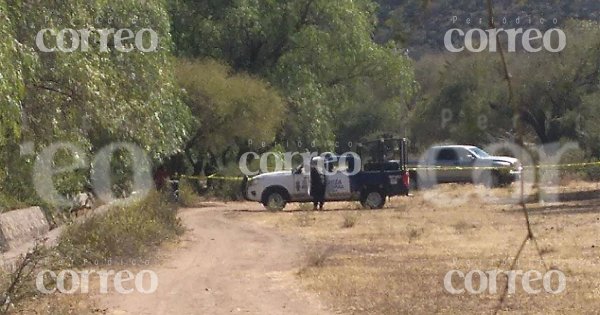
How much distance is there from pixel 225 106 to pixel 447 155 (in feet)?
34.3

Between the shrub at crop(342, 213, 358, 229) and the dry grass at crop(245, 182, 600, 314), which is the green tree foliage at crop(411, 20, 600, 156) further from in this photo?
the shrub at crop(342, 213, 358, 229)

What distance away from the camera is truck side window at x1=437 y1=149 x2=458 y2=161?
39062 millimetres

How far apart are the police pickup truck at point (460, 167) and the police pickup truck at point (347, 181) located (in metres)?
7.51

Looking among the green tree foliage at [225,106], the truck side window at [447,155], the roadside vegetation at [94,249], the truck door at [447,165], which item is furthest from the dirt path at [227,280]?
the truck side window at [447,155]

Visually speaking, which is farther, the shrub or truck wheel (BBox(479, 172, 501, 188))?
truck wheel (BBox(479, 172, 501, 188))

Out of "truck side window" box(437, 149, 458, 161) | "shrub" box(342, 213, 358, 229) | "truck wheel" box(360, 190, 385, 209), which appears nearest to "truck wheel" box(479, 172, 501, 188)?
"truck side window" box(437, 149, 458, 161)

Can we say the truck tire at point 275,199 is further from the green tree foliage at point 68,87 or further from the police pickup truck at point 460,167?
the green tree foliage at point 68,87

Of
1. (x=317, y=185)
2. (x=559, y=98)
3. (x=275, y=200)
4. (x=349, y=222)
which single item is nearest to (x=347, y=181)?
(x=317, y=185)

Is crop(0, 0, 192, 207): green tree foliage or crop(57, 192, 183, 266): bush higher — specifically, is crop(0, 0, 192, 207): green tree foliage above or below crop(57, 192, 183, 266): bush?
above

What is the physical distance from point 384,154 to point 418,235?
10403 mm

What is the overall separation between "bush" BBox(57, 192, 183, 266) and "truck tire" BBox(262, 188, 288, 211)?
1057 cm

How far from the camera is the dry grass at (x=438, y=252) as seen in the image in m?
11.7

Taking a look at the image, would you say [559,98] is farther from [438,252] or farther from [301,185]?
[438,252]

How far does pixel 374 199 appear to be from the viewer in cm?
2898
